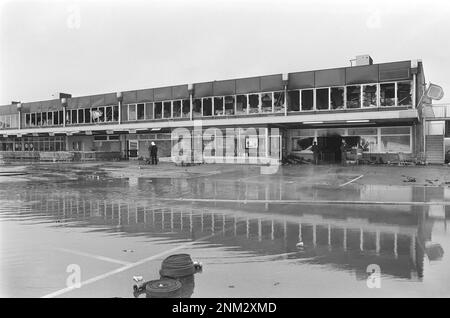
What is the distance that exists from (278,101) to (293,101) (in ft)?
3.55

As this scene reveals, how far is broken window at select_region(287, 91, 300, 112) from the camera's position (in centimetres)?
2883

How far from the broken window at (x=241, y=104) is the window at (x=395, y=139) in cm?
985

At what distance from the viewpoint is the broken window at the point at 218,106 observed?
104 feet

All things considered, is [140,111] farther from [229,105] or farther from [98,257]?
[98,257]

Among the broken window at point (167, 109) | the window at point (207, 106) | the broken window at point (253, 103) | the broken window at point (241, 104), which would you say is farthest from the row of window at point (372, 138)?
the broken window at point (167, 109)

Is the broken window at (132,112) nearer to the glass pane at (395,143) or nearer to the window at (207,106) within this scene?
the window at (207,106)

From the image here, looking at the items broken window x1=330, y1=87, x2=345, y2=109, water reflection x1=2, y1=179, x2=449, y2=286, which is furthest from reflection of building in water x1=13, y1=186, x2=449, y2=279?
broken window x1=330, y1=87, x2=345, y2=109

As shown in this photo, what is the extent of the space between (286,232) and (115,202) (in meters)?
5.76

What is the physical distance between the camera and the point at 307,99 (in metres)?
28.5

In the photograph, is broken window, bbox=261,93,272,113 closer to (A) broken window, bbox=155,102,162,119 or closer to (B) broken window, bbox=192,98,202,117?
(B) broken window, bbox=192,98,202,117

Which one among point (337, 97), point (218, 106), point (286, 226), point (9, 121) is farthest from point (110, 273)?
point (9, 121)

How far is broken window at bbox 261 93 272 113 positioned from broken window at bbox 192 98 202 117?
5.38 meters

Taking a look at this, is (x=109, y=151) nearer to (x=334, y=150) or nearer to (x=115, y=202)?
(x=334, y=150)

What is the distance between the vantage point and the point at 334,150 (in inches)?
1148
